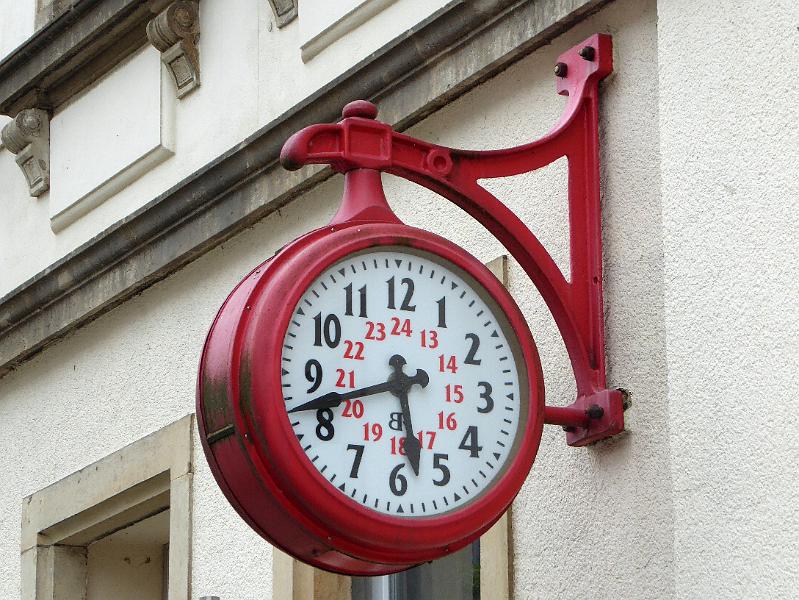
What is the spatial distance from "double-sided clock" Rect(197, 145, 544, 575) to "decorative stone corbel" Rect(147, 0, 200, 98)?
9.74 ft

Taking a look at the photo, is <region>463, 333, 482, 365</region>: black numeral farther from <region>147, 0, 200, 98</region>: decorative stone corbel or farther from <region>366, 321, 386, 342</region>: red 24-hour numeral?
<region>147, 0, 200, 98</region>: decorative stone corbel

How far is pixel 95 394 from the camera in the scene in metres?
8.48

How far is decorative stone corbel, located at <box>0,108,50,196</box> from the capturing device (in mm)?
8977

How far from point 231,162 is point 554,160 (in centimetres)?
191

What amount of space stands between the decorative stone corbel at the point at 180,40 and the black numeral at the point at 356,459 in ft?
11.0

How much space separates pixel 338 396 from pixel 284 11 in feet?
9.50

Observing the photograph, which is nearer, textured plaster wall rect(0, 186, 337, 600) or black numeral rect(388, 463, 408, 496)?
black numeral rect(388, 463, 408, 496)

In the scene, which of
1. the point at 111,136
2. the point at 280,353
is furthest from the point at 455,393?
the point at 111,136

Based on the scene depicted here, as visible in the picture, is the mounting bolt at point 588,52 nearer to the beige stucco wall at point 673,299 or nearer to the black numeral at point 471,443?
the beige stucco wall at point 673,299

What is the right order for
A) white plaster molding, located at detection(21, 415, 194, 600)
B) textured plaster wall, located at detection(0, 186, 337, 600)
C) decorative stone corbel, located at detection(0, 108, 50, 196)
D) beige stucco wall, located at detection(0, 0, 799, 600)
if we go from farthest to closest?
decorative stone corbel, located at detection(0, 108, 50, 196) → white plaster molding, located at detection(21, 415, 194, 600) → textured plaster wall, located at detection(0, 186, 337, 600) → beige stucco wall, located at detection(0, 0, 799, 600)

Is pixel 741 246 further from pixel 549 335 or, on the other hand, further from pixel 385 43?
pixel 385 43

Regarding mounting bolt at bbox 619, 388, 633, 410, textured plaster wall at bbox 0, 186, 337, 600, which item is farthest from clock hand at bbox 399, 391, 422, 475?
textured plaster wall at bbox 0, 186, 337, 600

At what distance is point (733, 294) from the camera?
5.43 metres

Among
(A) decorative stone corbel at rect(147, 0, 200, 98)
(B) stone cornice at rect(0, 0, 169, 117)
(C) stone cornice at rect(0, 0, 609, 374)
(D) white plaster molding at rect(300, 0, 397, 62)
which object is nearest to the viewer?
(C) stone cornice at rect(0, 0, 609, 374)
